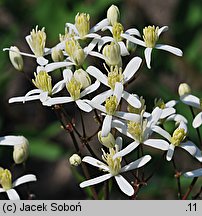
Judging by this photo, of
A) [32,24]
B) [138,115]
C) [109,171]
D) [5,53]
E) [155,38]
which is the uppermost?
[32,24]

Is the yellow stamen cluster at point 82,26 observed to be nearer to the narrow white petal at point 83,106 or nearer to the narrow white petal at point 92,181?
the narrow white petal at point 83,106

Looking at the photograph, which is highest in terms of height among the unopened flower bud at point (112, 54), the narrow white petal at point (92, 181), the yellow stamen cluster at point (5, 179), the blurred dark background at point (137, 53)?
the blurred dark background at point (137, 53)

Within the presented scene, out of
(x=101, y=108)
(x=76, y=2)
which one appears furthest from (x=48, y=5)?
(x=101, y=108)

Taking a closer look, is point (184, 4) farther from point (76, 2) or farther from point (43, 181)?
point (43, 181)

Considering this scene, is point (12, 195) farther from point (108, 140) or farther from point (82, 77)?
point (82, 77)

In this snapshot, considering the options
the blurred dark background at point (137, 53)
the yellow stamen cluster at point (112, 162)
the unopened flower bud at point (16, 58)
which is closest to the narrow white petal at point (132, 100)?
the yellow stamen cluster at point (112, 162)

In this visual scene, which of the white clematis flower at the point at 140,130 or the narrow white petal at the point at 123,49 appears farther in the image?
the narrow white petal at the point at 123,49

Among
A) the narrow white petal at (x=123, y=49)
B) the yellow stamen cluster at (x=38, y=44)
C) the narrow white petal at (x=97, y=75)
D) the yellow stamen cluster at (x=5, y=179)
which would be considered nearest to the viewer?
the yellow stamen cluster at (x=5, y=179)
